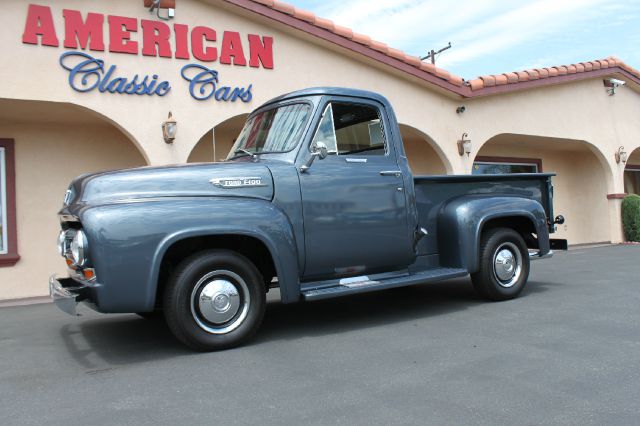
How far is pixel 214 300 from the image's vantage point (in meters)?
4.10

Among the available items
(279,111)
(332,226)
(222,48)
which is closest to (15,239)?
(222,48)

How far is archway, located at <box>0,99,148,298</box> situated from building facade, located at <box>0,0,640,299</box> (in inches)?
0.6

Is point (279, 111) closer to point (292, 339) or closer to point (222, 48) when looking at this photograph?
point (292, 339)

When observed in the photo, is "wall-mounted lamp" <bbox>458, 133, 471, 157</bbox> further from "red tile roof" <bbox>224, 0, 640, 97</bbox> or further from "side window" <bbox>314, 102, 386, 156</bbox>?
"side window" <bbox>314, 102, 386, 156</bbox>

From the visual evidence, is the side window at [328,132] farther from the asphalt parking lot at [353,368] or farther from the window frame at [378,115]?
the asphalt parking lot at [353,368]

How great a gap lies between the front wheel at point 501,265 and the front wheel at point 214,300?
2.57m

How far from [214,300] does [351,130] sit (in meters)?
2.08

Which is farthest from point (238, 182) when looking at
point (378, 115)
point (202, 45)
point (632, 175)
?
point (632, 175)

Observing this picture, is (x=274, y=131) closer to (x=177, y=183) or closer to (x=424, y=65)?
(x=177, y=183)

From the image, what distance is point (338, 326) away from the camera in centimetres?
502

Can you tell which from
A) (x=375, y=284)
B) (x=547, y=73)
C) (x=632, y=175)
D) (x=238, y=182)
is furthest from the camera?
(x=632, y=175)

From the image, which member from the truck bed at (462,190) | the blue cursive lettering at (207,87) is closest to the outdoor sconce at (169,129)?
the blue cursive lettering at (207,87)

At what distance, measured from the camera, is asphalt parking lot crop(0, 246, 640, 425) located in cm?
296

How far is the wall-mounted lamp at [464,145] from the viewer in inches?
428
